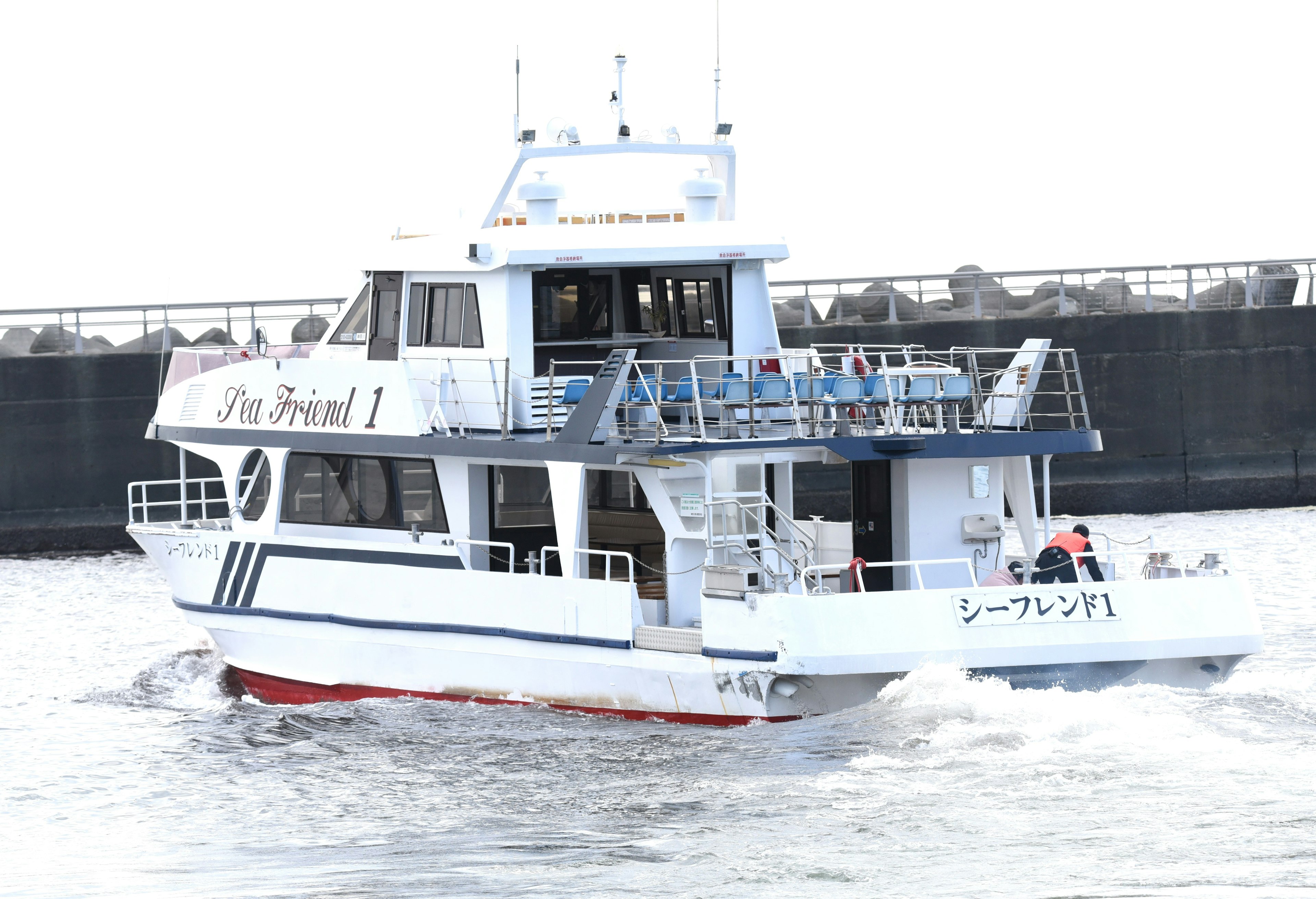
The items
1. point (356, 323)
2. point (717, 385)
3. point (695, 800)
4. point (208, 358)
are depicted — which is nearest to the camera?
point (695, 800)

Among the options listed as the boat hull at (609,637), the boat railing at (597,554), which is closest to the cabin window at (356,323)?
the boat hull at (609,637)

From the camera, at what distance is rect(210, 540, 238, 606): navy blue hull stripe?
1628 centimetres

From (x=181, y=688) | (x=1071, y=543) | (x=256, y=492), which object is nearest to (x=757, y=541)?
(x=1071, y=543)

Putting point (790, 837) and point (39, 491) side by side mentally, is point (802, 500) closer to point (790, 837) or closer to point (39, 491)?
point (39, 491)

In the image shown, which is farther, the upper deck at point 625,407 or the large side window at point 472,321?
the large side window at point 472,321

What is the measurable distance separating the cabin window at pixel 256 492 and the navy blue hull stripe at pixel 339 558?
676 millimetres

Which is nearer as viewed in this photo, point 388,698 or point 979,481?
point 979,481

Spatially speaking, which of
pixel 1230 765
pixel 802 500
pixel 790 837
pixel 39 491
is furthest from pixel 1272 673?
pixel 39 491

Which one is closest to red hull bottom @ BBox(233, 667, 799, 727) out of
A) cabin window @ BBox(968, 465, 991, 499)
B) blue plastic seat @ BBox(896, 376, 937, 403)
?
cabin window @ BBox(968, 465, 991, 499)

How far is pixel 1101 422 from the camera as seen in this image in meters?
30.5

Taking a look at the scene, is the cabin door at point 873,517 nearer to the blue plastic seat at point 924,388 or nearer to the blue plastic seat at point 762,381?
the blue plastic seat at point 924,388

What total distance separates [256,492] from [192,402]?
112 centimetres

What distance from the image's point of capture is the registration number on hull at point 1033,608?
12555 mm

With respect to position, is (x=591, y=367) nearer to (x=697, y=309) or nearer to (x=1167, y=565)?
(x=697, y=309)
